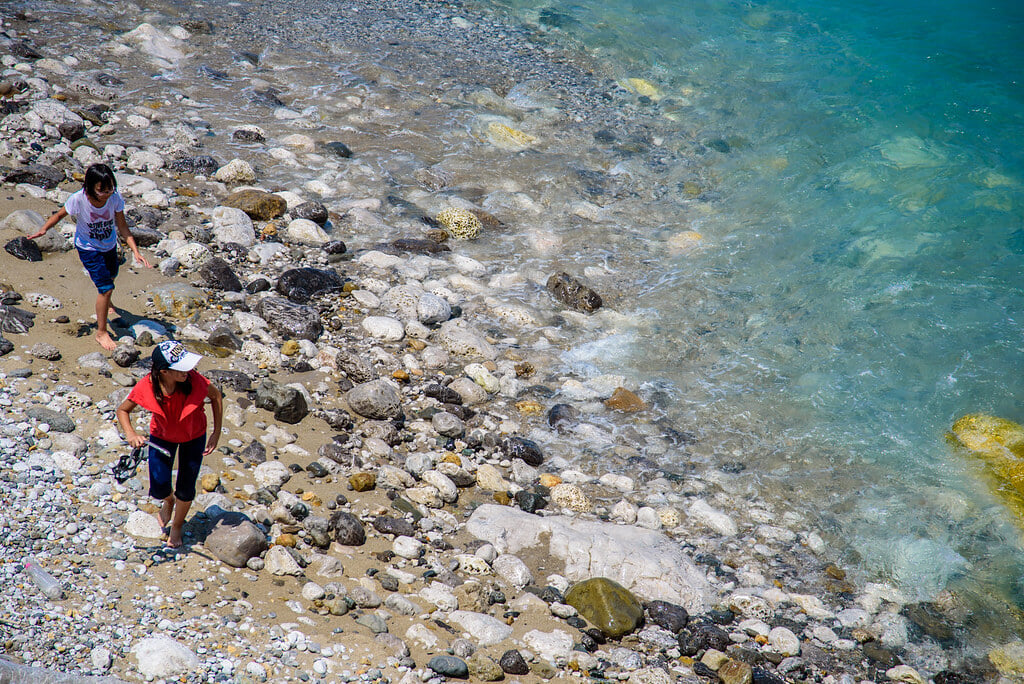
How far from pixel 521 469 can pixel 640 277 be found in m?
4.13

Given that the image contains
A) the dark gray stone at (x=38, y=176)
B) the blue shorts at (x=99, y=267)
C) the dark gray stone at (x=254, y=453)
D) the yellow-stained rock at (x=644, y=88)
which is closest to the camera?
the dark gray stone at (x=254, y=453)

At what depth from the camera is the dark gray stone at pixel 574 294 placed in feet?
27.0

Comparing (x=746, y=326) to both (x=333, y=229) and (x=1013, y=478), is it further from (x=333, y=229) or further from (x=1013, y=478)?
(x=333, y=229)

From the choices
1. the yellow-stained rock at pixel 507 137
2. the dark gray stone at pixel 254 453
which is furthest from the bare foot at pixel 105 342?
the yellow-stained rock at pixel 507 137

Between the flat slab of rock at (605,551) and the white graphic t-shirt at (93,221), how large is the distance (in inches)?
143

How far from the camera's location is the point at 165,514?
408 centimetres

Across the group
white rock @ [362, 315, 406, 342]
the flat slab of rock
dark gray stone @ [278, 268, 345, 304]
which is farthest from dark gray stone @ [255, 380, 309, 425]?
dark gray stone @ [278, 268, 345, 304]

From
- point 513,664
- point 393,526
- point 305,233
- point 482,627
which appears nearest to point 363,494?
point 393,526

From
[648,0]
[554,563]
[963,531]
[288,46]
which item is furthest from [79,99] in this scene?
[648,0]

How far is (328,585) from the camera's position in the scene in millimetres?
4191

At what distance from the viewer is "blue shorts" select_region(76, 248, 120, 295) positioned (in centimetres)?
529

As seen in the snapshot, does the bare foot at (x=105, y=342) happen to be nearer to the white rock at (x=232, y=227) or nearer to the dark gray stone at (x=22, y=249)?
the dark gray stone at (x=22, y=249)

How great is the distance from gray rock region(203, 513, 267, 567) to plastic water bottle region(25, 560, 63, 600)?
0.79 meters

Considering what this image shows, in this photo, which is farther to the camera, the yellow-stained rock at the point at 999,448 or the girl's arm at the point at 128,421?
Answer: the yellow-stained rock at the point at 999,448
